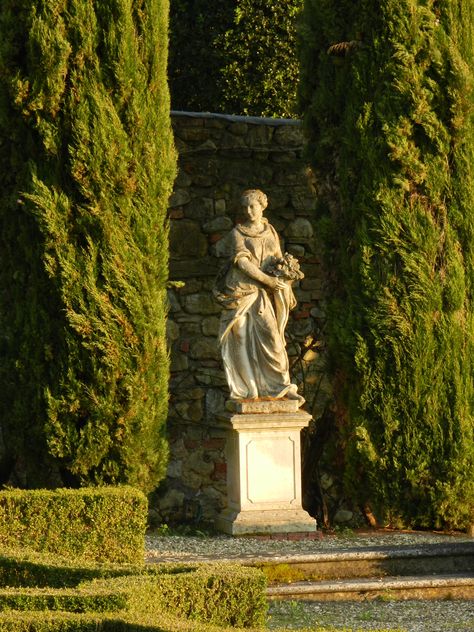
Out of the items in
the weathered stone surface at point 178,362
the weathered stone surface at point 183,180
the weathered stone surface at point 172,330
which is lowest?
the weathered stone surface at point 178,362

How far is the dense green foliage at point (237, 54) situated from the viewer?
46.2ft

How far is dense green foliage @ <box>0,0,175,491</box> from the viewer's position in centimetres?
916

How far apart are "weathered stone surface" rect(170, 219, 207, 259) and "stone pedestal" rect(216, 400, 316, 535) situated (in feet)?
6.15

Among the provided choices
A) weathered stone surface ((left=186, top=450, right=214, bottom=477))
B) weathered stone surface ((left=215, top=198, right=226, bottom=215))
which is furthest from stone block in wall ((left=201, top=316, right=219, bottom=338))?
weathered stone surface ((left=186, top=450, right=214, bottom=477))

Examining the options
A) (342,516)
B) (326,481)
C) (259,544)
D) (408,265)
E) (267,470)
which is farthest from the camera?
(326,481)

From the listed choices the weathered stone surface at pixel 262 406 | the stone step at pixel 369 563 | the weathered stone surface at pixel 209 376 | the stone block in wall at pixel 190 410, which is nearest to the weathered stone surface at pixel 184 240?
the weathered stone surface at pixel 209 376

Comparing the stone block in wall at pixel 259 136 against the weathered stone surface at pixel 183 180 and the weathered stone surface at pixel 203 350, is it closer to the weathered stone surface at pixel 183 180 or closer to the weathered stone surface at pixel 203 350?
the weathered stone surface at pixel 183 180

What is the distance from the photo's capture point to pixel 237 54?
554 inches

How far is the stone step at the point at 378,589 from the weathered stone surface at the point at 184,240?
3.72 meters

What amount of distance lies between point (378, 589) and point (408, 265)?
2.77m

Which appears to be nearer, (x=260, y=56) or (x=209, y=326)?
(x=209, y=326)

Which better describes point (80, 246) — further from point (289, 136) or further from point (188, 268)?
point (289, 136)

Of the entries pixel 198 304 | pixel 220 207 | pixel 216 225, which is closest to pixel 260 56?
pixel 220 207

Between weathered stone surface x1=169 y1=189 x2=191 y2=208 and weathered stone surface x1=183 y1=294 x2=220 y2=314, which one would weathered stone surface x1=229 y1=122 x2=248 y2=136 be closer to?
weathered stone surface x1=169 y1=189 x2=191 y2=208
